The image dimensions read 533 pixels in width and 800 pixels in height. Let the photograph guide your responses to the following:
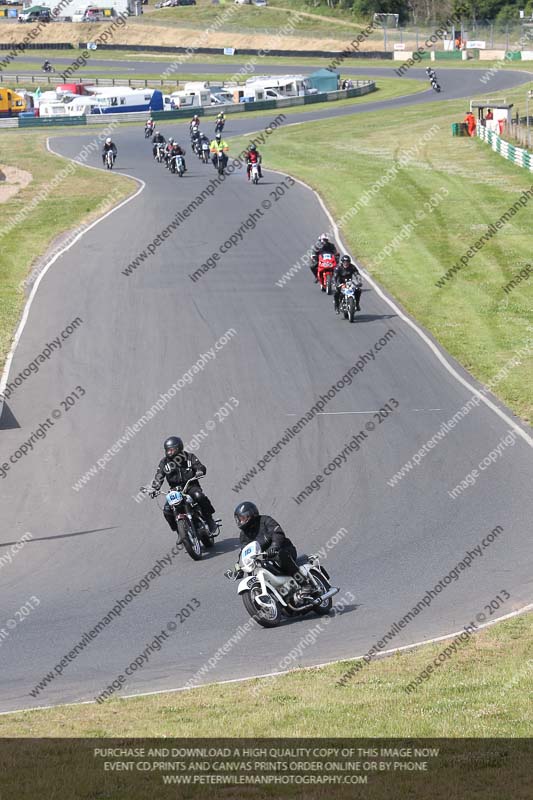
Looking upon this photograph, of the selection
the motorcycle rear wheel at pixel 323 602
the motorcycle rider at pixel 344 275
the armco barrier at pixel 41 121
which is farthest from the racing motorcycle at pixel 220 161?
the motorcycle rear wheel at pixel 323 602

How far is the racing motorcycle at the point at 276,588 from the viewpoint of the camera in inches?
524

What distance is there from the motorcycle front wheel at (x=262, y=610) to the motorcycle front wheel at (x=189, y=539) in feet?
7.22

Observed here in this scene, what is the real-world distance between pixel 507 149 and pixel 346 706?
4989 centimetres

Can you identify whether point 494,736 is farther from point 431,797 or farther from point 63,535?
point 63,535

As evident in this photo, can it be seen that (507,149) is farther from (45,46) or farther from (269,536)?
(45,46)

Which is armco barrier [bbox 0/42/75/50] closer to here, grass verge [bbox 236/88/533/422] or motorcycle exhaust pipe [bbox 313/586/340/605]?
grass verge [bbox 236/88/533/422]

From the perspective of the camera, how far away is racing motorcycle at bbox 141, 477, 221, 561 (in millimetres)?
15414

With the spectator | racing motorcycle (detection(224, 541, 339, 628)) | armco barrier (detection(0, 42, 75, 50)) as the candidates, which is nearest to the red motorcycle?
racing motorcycle (detection(224, 541, 339, 628))

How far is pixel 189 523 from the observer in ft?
50.7

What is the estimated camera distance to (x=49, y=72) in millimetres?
111562

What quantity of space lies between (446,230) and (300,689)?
32.7 m

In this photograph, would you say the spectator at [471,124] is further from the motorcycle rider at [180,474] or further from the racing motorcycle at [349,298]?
the motorcycle rider at [180,474]

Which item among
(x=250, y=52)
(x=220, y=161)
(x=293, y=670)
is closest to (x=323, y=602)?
(x=293, y=670)

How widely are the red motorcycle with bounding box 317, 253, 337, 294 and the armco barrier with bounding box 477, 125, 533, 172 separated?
23.8 m
